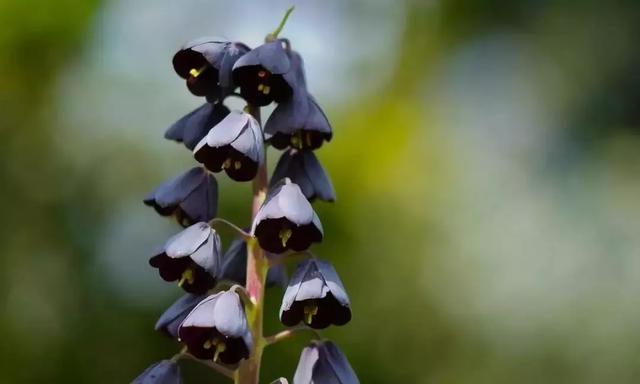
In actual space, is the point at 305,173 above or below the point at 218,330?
above

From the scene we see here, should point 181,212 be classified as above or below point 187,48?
below

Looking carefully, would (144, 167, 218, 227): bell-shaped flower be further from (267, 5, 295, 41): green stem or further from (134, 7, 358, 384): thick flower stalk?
(267, 5, 295, 41): green stem

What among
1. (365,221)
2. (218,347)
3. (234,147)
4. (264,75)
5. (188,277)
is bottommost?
(365,221)

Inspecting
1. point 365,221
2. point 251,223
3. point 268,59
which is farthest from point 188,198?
point 365,221

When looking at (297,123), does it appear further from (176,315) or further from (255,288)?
(176,315)

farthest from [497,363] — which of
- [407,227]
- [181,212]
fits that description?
[181,212]

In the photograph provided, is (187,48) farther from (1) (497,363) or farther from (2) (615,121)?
(2) (615,121)
